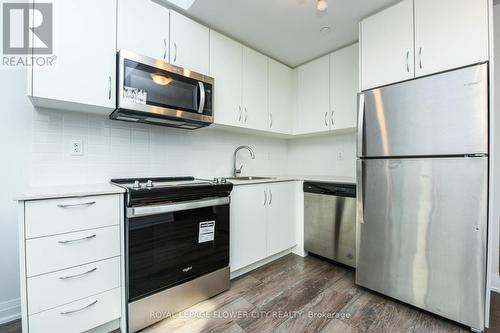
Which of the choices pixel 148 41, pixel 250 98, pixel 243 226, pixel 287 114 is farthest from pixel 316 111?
pixel 148 41

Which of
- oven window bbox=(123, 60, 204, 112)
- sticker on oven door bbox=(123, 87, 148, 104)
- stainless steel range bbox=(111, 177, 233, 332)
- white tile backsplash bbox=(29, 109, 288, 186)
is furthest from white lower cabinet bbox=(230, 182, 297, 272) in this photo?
sticker on oven door bbox=(123, 87, 148, 104)

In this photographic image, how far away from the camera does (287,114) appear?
8.91ft

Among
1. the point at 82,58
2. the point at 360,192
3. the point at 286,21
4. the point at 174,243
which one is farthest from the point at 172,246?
the point at 286,21

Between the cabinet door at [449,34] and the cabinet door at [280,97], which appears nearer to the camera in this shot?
the cabinet door at [449,34]

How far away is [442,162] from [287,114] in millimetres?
1643

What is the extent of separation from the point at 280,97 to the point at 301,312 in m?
2.16

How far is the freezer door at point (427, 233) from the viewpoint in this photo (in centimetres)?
132

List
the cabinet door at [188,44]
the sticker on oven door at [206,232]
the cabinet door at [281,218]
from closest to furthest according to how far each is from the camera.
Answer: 1. the sticker on oven door at [206,232]
2. the cabinet door at [188,44]
3. the cabinet door at [281,218]

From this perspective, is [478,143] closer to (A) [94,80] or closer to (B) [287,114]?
(B) [287,114]

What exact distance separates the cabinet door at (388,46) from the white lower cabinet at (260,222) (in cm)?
127

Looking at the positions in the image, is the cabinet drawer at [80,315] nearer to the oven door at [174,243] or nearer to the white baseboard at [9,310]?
the oven door at [174,243]

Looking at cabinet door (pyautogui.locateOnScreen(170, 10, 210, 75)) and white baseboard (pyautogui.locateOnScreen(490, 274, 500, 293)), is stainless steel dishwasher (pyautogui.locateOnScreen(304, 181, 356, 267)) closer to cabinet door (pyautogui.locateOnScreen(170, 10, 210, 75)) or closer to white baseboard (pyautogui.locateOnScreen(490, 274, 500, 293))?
white baseboard (pyautogui.locateOnScreen(490, 274, 500, 293))

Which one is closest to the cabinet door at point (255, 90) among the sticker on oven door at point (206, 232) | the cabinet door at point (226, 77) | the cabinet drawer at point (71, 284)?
the cabinet door at point (226, 77)

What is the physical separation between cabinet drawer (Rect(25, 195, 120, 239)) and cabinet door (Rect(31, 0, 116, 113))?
618mm
